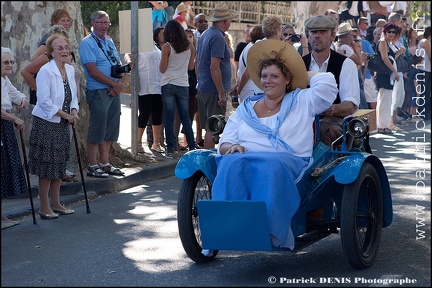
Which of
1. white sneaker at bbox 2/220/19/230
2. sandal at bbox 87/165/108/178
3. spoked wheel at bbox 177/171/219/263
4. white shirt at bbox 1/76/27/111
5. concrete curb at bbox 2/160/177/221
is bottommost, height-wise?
white sneaker at bbox 2/220/19/230

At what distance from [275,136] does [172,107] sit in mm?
6299

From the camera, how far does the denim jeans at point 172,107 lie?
42.7ft

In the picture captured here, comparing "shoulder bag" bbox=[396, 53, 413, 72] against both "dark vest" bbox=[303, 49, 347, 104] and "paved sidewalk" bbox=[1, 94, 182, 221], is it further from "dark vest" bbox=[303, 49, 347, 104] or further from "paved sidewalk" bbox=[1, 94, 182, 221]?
"dark vest" bbox=[303, 49, 347, 104]

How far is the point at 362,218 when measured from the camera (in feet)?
22.6

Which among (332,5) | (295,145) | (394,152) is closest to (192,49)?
(394,152)

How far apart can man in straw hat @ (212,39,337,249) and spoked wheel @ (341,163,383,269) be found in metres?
0.37

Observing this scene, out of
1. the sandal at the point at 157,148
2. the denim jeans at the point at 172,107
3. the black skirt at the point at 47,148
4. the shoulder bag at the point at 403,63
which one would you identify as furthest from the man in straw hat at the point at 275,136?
the shoulder bag at the point at 403,63

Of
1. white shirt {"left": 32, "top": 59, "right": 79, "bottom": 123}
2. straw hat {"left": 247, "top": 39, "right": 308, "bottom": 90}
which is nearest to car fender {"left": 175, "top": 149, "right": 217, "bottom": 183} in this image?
straw hat {"left": 247, "top": 39, "right": 308, "bottom": 90}

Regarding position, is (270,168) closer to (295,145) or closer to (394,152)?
(295,145)

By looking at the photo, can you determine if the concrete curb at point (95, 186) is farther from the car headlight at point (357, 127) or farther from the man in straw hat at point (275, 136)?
the car headlight at point (357, 127)

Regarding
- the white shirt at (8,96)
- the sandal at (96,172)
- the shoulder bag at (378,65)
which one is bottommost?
the sandal at (96,172)

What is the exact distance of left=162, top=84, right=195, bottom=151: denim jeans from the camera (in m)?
13.0

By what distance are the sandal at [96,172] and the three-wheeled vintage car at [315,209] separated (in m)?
4.29

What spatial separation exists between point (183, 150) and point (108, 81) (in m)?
2.81
